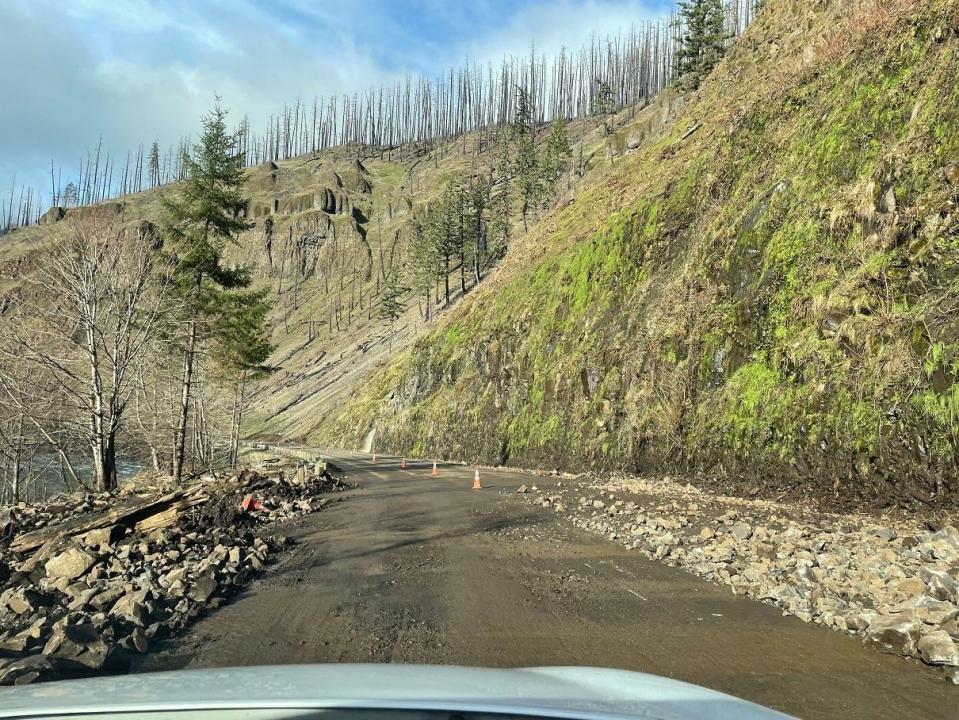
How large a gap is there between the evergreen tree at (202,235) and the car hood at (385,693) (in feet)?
65.3

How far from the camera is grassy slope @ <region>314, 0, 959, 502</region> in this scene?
9367 millimetres

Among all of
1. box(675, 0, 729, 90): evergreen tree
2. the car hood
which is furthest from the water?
box(675, 0, 729, 90): evergreen tree

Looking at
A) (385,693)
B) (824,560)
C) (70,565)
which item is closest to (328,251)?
(70,565)

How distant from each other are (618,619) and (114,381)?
55.4 feet

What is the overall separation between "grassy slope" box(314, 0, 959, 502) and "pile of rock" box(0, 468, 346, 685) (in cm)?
913

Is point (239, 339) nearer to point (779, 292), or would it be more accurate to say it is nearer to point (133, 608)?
point (779, 292)

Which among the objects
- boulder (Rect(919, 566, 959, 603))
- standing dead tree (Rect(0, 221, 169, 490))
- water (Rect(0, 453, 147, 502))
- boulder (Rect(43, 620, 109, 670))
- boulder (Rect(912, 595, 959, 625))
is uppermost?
standing dead tree (Rect(0, 221, 169, 490))

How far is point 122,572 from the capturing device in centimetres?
748

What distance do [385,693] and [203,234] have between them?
2325 centimetres

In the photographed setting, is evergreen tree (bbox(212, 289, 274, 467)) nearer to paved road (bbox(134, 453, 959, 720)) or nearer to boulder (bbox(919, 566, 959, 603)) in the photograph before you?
paved road (bbox(134, 453, 959, 720))

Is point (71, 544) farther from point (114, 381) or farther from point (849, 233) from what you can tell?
point (849, 233)

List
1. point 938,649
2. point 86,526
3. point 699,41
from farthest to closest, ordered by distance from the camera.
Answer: point 699,41 → point 86,526 → point 938,649

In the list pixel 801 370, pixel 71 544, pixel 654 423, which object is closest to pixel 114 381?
pixel 71 544

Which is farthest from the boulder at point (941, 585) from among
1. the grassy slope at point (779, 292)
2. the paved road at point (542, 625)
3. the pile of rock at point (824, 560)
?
the grassy slope at point (779, 292)
